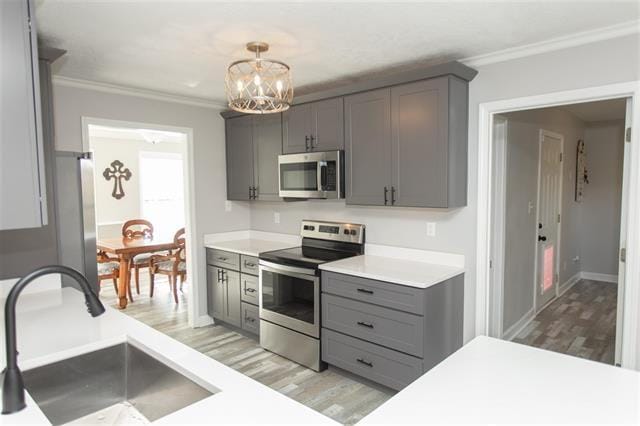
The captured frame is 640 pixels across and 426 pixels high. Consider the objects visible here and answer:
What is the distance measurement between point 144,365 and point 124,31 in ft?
6.12

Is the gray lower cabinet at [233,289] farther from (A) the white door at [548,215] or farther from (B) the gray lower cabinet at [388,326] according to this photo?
(A) the white door at [548,215]

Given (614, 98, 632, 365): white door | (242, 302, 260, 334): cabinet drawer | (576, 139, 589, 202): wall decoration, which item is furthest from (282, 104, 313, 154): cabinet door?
(576, 139, 589, 202): wall decoration

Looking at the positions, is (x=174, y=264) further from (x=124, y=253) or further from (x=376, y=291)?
(x=376, y=291)

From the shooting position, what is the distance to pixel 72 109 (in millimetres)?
3354

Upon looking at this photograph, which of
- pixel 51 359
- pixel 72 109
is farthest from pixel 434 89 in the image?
pixel 72 109

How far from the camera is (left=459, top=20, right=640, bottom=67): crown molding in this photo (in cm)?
227

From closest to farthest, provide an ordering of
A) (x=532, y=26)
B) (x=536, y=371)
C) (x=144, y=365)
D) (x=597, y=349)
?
(x=536, y=371)
(x=144, y=365)
(x=532, y=26)
(x=597, y=349)

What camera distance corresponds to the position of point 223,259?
4.12 m

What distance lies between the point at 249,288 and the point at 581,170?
494 cm

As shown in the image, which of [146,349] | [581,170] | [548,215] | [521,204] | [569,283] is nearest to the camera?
[146,349]

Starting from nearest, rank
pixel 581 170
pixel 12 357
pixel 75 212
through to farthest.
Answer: pixel 12 357 → pixel 75 212 → pixel 581 170

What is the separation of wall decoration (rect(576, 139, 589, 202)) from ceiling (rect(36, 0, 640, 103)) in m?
3.80

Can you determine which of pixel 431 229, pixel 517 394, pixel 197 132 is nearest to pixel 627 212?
pixel 431 229

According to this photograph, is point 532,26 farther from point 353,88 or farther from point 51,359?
point 51,359
